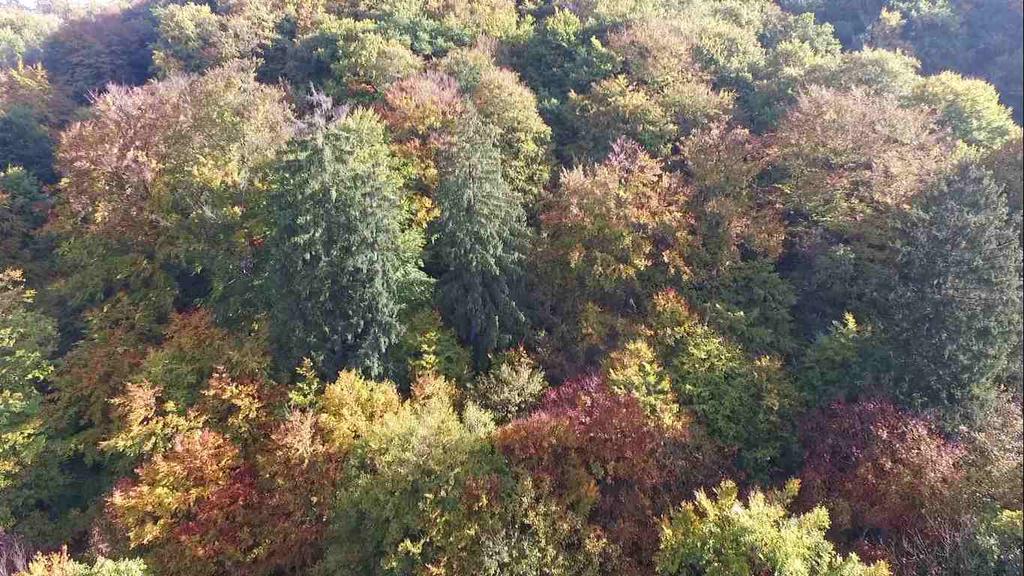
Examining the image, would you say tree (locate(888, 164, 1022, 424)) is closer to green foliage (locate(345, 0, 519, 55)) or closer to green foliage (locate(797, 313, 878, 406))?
green foliage (locate(797, 313, 878, 406))

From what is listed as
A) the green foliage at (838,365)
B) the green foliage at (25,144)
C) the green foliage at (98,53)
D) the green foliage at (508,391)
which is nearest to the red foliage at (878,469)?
the green foliage at (838,365)

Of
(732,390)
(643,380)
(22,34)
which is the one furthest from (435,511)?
(22,34)

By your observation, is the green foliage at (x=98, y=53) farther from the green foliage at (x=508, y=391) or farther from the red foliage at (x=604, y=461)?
the red foliage at (x=604, y=461)

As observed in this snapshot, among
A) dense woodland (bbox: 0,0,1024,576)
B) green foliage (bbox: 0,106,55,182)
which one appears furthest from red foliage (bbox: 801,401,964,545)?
green foliage (bbox: 0,106,55,182)

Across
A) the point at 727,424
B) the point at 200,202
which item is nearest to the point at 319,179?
the point at 200,202

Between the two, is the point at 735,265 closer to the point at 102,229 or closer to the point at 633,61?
the point at 633,61

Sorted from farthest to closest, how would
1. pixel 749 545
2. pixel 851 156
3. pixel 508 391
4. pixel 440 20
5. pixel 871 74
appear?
pixel 440 20
pixel 871 74
pixel 851 156
pixel 508 391
pixel 749 545

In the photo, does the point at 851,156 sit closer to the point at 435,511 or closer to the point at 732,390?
the point at 732,390
